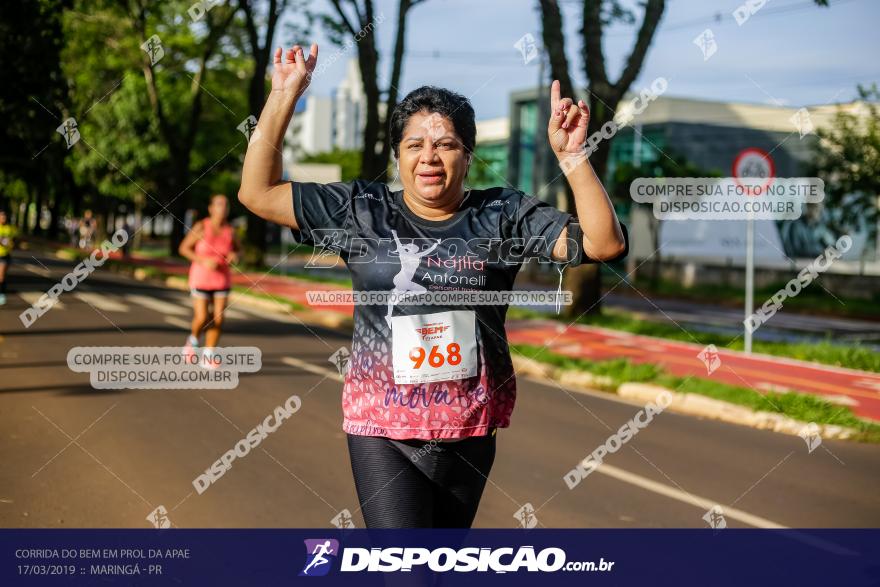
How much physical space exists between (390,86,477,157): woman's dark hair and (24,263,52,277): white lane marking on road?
27.7 m

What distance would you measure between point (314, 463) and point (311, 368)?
483 cm

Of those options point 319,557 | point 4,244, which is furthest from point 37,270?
point 319,557

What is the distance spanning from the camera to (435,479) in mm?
2861

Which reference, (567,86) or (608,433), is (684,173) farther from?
(608,433)

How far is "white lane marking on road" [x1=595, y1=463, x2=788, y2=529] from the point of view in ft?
18.8

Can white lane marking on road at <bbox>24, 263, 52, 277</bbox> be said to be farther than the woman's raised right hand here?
Yes

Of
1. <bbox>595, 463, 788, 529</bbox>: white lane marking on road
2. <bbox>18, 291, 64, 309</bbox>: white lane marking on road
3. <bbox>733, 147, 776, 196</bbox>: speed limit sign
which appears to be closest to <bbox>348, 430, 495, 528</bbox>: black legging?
<bbox>595, 463, 788, 529</bbox>: white lane marking on road

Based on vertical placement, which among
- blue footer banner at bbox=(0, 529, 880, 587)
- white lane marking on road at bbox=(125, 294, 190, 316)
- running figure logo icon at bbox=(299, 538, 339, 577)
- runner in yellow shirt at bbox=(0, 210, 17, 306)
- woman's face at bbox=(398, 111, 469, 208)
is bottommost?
white lane marking on road at bbox=(125, 294, 190, 316)

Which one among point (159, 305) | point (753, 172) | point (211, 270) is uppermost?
point (753, 172)

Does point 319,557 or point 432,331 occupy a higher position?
point 432,331

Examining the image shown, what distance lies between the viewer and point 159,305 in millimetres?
19438

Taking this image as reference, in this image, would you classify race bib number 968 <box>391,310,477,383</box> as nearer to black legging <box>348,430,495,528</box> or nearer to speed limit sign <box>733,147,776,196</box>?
black legging <box>348,430,495,528</box>

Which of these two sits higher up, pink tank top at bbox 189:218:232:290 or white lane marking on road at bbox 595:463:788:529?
pink tank top at bbox 189:218:232:290

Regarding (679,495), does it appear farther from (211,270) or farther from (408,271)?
(211,270)
